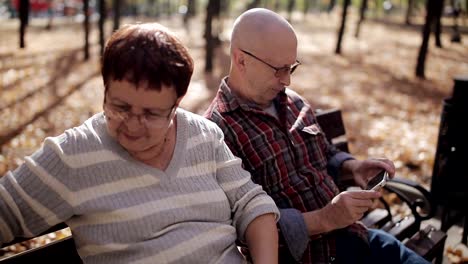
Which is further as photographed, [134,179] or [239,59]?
[239,59]

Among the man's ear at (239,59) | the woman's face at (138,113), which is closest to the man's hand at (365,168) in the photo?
the man's ear at (239,59)

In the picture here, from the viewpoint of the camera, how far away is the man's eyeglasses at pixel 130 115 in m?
1.79

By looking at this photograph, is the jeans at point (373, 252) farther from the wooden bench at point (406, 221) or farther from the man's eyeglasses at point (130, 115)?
the man's eyeglasses at point (130, 115)

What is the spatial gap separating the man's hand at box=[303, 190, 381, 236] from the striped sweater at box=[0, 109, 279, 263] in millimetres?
469

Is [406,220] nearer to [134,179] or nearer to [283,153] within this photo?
[283,153]

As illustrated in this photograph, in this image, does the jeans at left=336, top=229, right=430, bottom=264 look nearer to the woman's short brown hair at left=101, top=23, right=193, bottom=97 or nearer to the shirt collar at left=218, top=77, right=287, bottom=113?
the shirt collar at left=218, top=77, right=287, bottom=113

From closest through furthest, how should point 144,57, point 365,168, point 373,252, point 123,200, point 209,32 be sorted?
1. point 144,57
2. point 123,200
3. point 373,252
4. point 365,168
5. point 209,32

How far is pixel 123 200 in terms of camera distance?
1.85 m

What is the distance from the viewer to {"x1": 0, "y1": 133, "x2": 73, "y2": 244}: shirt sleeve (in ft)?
5.53

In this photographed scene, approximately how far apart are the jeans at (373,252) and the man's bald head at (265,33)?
1.18 m

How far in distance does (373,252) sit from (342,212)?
687 millimetres

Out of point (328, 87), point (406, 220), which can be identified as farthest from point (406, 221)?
point (328, 87)

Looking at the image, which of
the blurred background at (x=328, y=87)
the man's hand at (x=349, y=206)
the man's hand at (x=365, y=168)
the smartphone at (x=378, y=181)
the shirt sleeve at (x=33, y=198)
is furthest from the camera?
the blurred background at (x=328, y=87)

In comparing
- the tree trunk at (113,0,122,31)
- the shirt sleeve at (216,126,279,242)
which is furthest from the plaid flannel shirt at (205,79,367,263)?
the tree trunk at (113,0,122,31)
